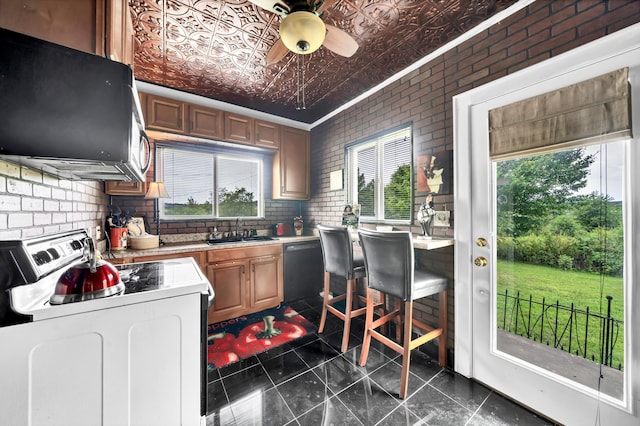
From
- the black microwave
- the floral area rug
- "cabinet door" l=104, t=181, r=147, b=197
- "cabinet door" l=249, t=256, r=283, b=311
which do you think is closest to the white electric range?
the black microwave

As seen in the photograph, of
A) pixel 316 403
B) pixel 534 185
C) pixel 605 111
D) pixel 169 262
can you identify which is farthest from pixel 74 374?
pixel 605 111

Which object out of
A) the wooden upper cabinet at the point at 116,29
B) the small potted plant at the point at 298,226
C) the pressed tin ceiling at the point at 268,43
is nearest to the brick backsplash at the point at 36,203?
the wooden upper cabinet at the point at 116,29

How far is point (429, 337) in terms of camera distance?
181 centimetres

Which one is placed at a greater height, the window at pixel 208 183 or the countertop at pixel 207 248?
the window at pixel 208 183

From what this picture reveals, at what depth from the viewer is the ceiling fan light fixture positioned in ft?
4.08

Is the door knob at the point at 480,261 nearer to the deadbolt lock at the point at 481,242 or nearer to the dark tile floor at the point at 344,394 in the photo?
the deadbolt lock at the point at 481,242

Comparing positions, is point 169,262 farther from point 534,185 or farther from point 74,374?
point 534,185

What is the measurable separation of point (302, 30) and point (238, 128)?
2001mm

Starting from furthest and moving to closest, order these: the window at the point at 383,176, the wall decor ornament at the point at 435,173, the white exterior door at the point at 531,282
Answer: the window at the point at 383,176
the wall decor ornament at the point at 435,173
the white exterior door at the point at 531,282

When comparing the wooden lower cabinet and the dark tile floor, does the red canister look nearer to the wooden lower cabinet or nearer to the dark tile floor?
the wooden lower cabinet

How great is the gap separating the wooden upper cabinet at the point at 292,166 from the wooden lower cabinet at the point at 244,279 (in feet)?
2.95

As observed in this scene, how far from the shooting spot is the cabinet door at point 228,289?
2.55 m

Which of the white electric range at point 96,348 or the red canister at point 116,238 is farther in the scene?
the red canister at point 116,238

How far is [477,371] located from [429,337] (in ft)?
1.26
